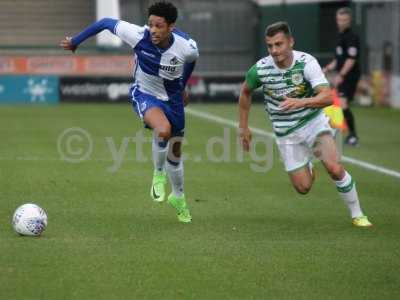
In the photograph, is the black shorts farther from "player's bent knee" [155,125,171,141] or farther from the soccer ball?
the soccer ball

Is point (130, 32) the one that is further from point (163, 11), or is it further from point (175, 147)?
point (175, 147)

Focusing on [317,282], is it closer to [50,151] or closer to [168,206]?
[168,206]

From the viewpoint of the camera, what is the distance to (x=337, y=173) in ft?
34.5

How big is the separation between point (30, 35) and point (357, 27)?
10.6 meters

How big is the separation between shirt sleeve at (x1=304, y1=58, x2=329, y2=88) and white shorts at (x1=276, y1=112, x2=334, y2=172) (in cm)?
54

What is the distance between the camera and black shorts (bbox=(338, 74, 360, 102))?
19.5 m

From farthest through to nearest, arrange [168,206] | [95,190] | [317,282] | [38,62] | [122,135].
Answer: [38,62]
[122,135]
[95,190]
[168,206]
[317,282]

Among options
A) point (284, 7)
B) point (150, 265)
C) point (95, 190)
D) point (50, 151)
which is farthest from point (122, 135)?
point (284, 7)

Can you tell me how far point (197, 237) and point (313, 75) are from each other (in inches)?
73.8

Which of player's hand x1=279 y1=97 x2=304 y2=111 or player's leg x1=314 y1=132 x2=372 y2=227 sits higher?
player's hand x1=279 y1=97 x2=304 y2=111

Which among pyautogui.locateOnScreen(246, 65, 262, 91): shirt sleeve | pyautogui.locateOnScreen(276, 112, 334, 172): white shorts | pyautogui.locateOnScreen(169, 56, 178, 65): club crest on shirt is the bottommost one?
pyautogui.locateOnScreen(276, 112, 334, 172): white shorts

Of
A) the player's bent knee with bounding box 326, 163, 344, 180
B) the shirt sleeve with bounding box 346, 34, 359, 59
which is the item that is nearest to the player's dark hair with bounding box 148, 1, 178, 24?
the player's bent knee with bounding box 326, 163, 344, 180

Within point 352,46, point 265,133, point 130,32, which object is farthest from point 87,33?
point 265,133

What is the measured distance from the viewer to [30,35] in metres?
36.2
